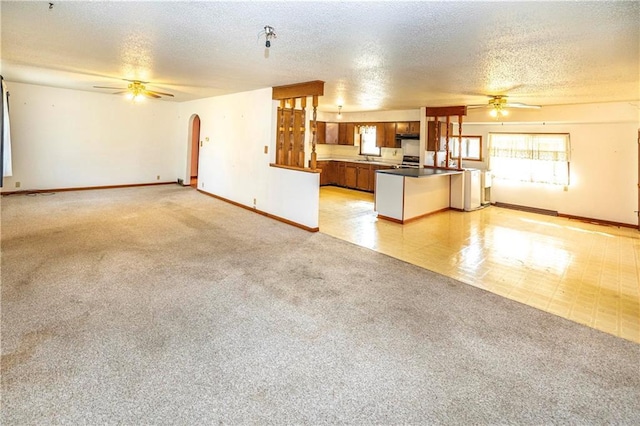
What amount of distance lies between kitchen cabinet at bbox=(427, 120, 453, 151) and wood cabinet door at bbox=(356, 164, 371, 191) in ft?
6.59

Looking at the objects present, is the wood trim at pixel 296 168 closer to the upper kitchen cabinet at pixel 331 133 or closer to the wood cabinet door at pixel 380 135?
the wood cabinet door at pixel 380 135

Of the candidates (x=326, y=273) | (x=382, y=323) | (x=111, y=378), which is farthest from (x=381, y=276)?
(x=111, y=378)

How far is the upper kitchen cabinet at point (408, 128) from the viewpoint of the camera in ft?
29.0

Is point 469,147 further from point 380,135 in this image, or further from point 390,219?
point 390,219

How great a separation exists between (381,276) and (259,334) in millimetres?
1673

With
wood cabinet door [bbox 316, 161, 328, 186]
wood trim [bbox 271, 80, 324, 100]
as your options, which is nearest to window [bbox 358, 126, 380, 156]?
wood cabinet door [bbox 316, 161, 328, 186]

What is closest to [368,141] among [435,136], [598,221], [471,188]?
[435,136]

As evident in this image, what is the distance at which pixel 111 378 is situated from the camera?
195 cm

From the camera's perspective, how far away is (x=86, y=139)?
26.2 feet

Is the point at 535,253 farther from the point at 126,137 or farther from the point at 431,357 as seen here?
the point at 126,137

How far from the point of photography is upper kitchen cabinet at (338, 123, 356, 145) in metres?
10.6

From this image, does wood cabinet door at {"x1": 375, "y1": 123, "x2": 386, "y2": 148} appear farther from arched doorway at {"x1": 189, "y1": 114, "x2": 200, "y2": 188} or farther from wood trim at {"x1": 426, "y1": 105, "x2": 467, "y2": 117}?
arched doorway at {"x1": 189, "y1": 114, "x2": 200, "y2": 188}

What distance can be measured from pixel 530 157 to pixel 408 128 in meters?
3.01

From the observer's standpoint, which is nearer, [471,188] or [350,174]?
[471,188]
